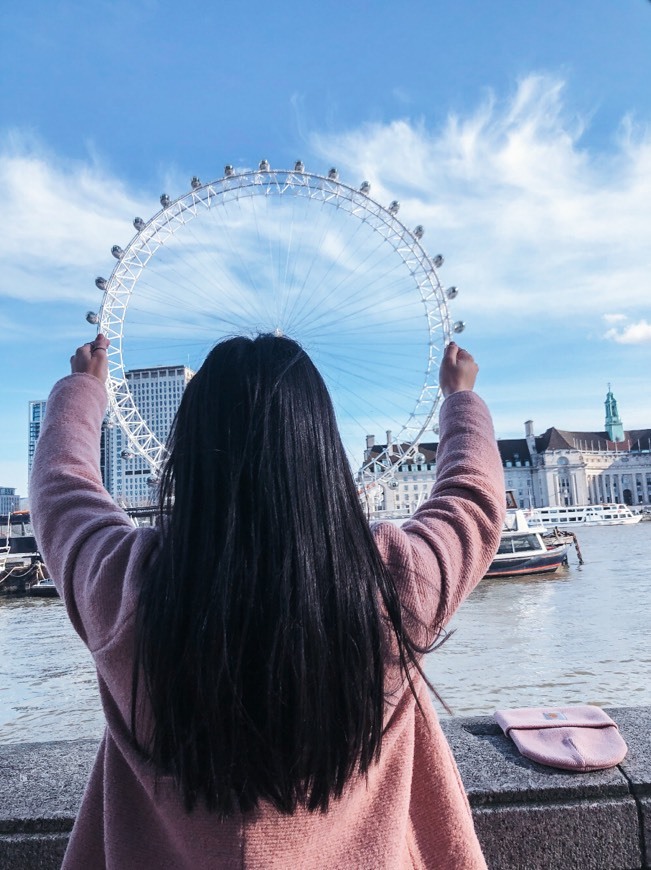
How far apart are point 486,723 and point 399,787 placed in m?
1.49

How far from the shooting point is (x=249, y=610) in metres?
1.01

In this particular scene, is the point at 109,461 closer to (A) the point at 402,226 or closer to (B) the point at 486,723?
(A) the point at 402,226

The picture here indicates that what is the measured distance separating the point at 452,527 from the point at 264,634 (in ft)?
1.06

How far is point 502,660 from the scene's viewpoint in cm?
1202

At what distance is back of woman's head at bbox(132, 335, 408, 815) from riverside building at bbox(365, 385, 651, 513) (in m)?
104

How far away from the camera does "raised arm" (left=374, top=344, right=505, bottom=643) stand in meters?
1.10

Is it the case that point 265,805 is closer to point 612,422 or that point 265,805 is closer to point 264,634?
point 264,634

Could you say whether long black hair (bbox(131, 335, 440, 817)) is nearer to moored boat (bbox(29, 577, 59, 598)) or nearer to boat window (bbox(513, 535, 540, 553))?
boat window (bbox(513, 535, 540, 553))

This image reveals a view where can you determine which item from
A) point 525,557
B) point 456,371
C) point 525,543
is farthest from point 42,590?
A: point 456,371

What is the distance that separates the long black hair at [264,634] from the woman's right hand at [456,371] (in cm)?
46

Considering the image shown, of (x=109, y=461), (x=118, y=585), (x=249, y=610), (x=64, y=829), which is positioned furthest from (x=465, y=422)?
(x=109, y=461)

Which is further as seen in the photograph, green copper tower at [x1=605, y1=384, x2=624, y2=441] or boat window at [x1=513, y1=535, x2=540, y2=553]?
green copper tower at [x1=605, y1=384, x2=624, y2=441]

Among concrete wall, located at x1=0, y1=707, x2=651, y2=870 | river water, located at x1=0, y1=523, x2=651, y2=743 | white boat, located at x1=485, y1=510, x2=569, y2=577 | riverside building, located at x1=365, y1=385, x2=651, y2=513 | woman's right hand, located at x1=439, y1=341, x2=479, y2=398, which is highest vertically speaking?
riverside building, located at x1=365, y1=385, x2=651, y2=513

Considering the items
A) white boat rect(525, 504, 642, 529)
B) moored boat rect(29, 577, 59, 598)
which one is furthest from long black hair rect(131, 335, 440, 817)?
white boat rect(525, 504, 642, 529)
